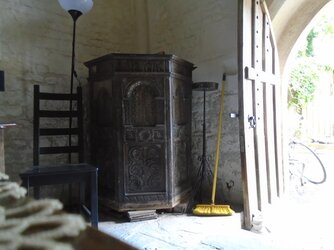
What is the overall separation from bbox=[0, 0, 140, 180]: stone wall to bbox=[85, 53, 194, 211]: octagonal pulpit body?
0.68 m

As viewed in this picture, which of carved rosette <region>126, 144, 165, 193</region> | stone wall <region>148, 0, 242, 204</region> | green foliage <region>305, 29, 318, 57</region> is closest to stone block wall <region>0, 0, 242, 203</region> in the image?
stone wall <region>148, 0, 242, 204</region>

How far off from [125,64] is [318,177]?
11.3 feet

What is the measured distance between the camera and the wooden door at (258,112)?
2.04 metres

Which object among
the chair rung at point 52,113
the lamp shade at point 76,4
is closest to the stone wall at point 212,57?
the lamp shade at point 76,4

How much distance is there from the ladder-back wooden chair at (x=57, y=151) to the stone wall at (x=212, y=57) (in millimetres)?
1180

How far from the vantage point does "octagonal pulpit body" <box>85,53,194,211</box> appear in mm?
2279

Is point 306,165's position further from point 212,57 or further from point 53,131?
point 53,131

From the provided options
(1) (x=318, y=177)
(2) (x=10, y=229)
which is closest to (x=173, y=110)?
(2) (x=10, y=229)

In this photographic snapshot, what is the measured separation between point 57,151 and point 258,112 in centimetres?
181

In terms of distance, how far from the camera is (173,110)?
238cm

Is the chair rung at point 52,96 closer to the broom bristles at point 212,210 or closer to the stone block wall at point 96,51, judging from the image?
the stone block wall at point 96,51

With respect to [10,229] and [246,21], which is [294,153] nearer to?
[246,21]

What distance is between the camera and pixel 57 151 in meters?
2.51

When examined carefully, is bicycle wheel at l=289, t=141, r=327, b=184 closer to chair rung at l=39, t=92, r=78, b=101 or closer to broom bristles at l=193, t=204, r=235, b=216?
broom bristles at l=193, t=204, r=235, b=216
